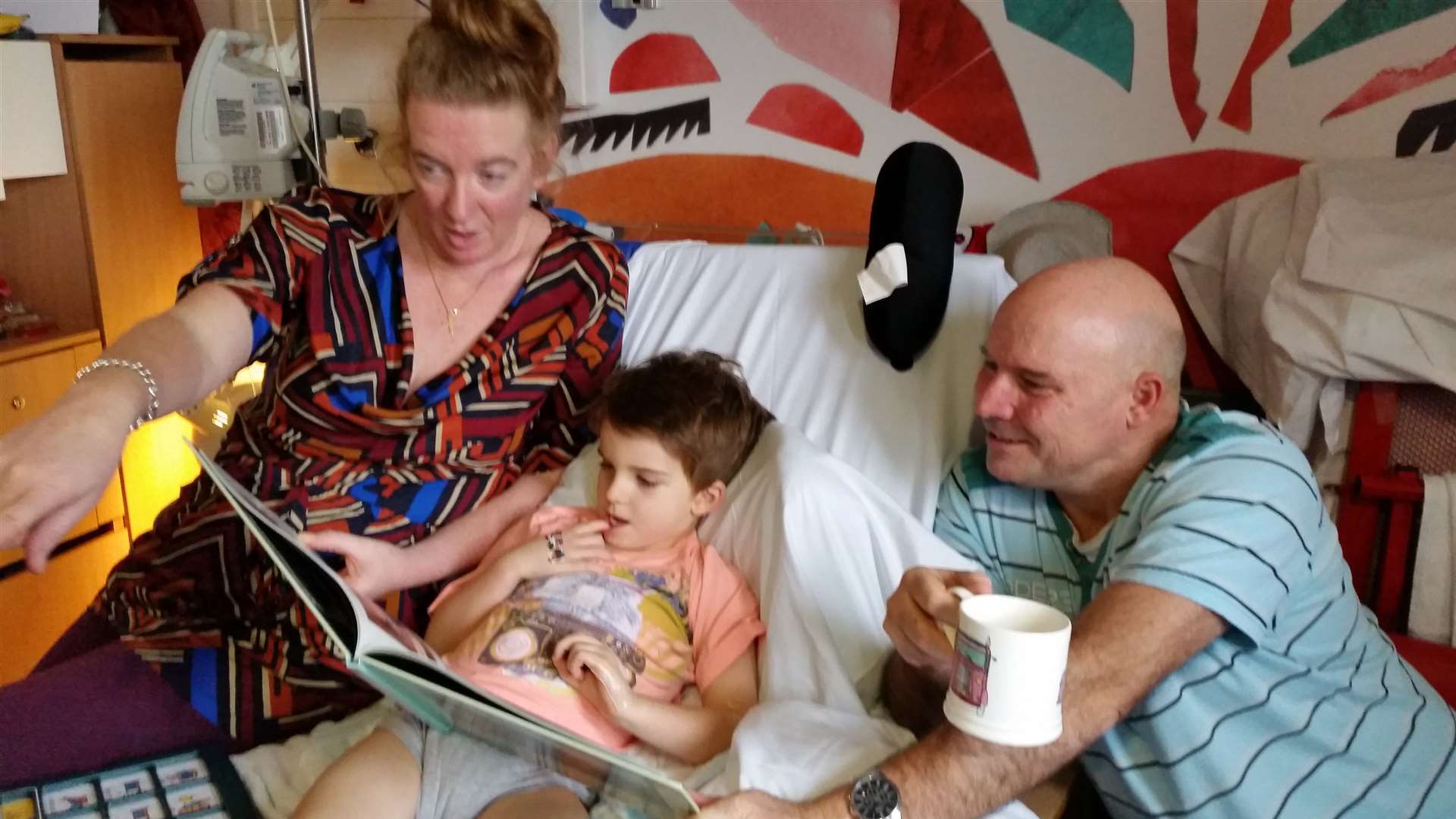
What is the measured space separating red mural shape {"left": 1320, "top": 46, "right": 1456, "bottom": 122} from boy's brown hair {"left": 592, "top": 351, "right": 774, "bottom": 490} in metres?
1.19

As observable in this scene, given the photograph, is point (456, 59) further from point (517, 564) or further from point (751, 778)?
point (751, 778)

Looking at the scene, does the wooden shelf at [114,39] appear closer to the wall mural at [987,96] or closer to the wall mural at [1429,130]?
the wall mural at [987,96]

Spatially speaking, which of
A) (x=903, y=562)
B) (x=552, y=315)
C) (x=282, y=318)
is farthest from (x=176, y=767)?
(x=903, y=562)

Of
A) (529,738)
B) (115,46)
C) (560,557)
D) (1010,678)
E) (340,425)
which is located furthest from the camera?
(115,46)

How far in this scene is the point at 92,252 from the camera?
2656 mm

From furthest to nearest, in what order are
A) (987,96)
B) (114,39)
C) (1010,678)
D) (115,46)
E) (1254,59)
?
1. (115,46)
2. (114,39)
3. (987,96)
4. (1254,59)
5. (1010,678)

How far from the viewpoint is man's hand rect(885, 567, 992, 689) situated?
3.22ft

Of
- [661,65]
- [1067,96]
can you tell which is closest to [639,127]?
[661,65]

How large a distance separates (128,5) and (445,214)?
1.95m

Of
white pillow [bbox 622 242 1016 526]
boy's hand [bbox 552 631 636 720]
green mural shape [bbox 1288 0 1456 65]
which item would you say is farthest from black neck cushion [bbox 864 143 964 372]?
green mural shape [bbox 1288 0 1456 65]

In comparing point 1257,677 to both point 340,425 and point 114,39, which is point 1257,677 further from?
point 114,39

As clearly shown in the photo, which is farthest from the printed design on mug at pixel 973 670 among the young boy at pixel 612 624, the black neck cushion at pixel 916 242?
the black neck cushion at pixel 916 242

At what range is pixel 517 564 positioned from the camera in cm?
133

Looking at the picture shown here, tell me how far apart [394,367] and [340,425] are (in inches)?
4.5
